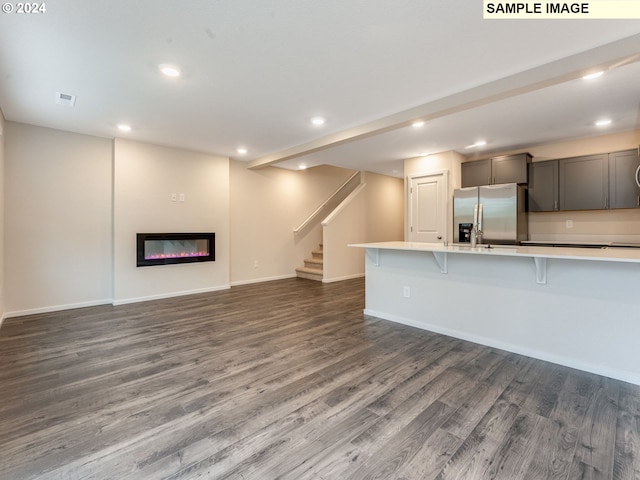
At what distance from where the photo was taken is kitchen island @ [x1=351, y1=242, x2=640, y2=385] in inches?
92.8

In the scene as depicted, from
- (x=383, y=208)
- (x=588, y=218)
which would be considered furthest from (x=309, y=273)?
(x=588, y=218)

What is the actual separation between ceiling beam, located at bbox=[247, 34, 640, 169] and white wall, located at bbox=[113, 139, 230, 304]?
2686 mm

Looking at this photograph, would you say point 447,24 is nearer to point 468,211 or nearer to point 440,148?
point 440,148

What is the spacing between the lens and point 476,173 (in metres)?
5.07

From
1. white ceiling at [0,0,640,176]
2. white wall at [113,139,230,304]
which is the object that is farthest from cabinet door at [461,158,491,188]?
white wall at [113,139,230,304]

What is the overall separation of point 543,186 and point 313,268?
446 cm

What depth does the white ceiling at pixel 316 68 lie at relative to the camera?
1.96 metres

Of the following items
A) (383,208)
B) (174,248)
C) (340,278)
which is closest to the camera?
(174,248)

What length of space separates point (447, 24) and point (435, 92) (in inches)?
40.3

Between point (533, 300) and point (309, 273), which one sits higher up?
point (533, 300)

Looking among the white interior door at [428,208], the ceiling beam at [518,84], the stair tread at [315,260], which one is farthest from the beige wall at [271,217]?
the ceiling beam at [518,84]

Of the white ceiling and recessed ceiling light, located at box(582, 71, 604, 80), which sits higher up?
the white ceiling

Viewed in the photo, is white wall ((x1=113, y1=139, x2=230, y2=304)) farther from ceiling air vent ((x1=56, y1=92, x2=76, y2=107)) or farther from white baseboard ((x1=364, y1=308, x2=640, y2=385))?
white baseboard ((x1=364, y1=308, x2=640, y2=385))

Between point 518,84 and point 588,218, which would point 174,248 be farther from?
point 588,218
